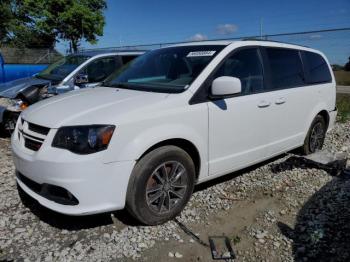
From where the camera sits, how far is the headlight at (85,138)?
2.95 metres

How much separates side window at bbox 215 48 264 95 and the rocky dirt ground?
4.18ft

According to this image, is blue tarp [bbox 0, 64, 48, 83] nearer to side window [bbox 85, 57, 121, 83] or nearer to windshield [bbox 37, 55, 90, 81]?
windshield [bbox 37, 55, 90, 81]

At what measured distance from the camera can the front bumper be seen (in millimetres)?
2918

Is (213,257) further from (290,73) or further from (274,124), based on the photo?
(290,73)

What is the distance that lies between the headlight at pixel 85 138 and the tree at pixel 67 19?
29434 mm

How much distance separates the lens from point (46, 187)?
3.12 metres

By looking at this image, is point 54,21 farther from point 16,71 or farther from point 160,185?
point 160,185

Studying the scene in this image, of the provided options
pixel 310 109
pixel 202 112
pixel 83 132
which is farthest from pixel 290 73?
pixel 83 132

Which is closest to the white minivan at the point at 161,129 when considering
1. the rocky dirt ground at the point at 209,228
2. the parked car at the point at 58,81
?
the rocky dirt ground at the point at 209,228

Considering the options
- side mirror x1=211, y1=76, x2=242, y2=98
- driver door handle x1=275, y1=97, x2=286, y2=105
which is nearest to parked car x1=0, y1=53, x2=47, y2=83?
driver door handle x1=275, y1=97, x2=286, y2=105

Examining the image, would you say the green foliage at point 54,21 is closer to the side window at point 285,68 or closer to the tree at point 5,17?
the tree at point 5,17

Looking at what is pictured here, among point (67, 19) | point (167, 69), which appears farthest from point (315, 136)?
point (67, 19)

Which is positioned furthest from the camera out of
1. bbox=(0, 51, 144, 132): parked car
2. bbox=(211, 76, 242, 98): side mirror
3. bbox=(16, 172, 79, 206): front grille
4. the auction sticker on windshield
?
bbox=(0, 51, 144, 132): parked car

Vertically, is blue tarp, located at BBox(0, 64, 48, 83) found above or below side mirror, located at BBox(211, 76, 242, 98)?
below
